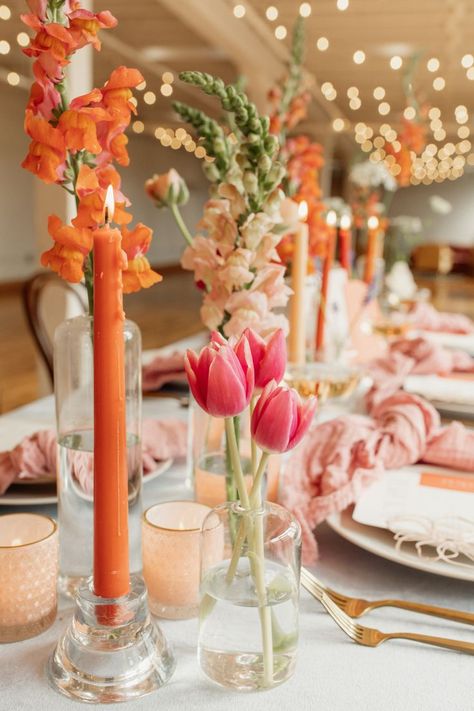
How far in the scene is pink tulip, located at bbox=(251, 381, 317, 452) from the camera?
18.7 inches

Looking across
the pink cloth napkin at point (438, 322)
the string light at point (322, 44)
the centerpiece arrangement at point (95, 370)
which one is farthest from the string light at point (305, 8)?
the centerpiece arrangement at point (95, 370)

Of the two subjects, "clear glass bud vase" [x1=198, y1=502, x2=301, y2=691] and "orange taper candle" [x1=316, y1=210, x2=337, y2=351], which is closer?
"clear glass bud vase" [x1=198, y1=502, x2=301, y2=691]

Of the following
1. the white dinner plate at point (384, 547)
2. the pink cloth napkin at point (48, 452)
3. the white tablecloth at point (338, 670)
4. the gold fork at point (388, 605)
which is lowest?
the white tablecloth at point (338, 670)

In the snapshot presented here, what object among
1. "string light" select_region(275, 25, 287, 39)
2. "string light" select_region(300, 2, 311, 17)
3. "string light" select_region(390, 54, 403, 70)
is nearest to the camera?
"string light" select_region(300, 2, 311, 17)

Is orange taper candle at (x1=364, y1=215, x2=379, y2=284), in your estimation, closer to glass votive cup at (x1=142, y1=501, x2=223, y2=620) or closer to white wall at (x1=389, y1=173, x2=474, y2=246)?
glass votive cup at (x1=142, y1=501, x2=223, y2=620)

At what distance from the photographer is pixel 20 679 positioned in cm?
57

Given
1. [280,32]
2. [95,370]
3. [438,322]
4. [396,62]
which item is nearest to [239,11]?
[280,32]

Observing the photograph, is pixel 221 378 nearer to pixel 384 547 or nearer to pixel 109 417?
pixel 109 417

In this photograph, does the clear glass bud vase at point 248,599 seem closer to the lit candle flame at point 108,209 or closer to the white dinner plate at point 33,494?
the lit candle flame at point 108,209

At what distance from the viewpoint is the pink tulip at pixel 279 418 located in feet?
1.56

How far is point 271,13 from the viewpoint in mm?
5938

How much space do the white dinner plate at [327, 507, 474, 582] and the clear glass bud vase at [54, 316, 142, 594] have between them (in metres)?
0.23

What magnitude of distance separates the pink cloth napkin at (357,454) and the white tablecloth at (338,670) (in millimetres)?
97

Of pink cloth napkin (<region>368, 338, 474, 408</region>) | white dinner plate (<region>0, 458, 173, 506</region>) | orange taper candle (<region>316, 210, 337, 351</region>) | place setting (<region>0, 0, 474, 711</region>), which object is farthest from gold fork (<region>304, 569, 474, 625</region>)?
pink cloth napkin (<region>368, 338, 474, 408</region>)
